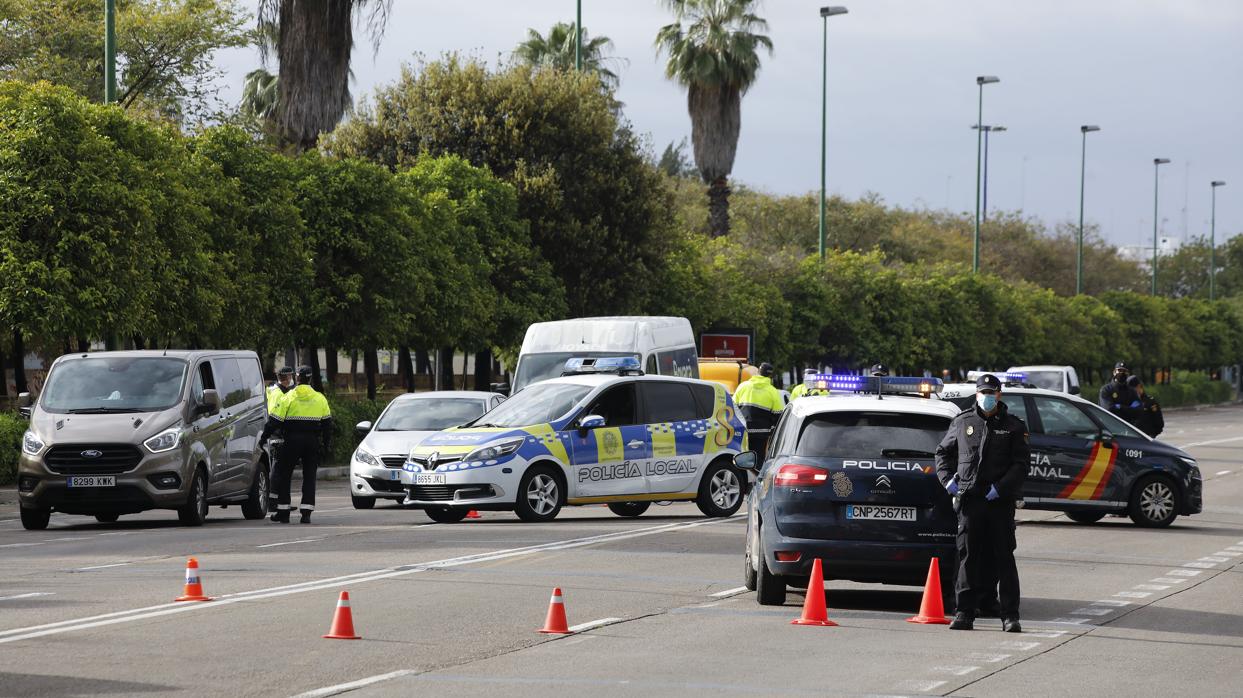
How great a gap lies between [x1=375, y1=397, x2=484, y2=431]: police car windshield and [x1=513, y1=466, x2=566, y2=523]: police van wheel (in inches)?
141

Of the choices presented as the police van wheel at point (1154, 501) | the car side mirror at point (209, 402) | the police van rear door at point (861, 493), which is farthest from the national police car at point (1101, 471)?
the police van rear door at point (861, 493)

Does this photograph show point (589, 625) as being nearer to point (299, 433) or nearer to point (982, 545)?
point (982, 545)

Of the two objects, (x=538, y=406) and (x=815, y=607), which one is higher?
(x=538, y=406)

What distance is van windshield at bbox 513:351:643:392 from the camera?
26078mm

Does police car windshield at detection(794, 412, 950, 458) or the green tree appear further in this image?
the green tree

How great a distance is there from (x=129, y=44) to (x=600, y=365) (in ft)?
106

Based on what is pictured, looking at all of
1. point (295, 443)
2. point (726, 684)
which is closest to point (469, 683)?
point (726, 684)

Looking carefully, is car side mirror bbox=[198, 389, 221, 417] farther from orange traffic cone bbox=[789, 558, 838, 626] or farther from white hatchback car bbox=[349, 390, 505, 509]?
orange traffic cone bbox=[789, 558, 838, 626]

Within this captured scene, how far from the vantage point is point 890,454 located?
12695mm

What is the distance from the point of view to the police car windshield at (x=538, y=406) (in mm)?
20438

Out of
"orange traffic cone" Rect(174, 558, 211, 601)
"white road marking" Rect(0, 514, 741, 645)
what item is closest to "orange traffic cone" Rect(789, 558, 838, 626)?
"white road marking" Rect(0, 514, 741, 645)

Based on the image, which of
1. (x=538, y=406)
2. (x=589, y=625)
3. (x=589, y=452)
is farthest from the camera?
(x=538, y=406)

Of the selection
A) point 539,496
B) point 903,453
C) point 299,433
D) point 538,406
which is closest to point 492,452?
point 539,496

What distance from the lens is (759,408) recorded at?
25.6 meters
